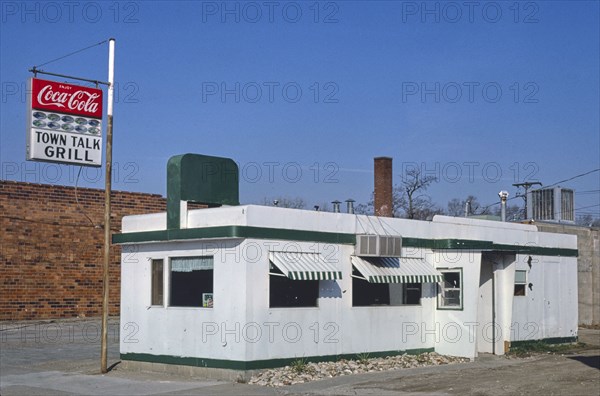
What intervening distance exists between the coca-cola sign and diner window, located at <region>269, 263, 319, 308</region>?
5.54 metres

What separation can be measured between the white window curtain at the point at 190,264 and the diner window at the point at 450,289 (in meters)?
6.68

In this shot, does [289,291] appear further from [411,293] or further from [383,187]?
[383,187]

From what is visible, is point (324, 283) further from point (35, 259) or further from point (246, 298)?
point (35, 259)

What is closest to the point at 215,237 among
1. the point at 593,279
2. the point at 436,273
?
the point at 436,273

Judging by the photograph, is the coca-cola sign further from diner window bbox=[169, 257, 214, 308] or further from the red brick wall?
the red brick wall

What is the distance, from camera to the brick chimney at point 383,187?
24.8 metres

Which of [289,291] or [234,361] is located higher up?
[289,291]

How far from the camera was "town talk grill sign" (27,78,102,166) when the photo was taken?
18.4 m

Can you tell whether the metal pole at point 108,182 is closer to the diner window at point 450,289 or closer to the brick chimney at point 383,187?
the diner window at point 450,289

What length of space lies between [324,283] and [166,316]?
11.7 ft

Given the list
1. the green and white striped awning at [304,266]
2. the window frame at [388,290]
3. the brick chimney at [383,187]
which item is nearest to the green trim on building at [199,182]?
the green and white striped awning at [304,266]

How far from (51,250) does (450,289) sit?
1552 cm

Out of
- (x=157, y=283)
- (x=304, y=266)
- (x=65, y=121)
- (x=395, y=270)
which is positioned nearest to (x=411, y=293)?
(x=395, y=270)

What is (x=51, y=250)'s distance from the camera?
98.8 ft
